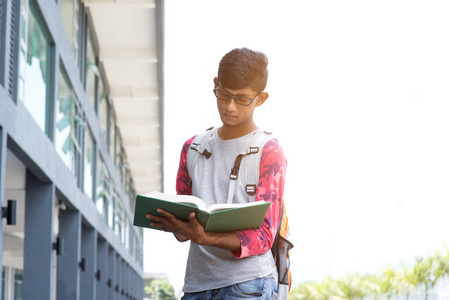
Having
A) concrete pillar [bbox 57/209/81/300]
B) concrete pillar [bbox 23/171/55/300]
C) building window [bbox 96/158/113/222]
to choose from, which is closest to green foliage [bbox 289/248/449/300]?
concrete pillar [bbox 57/209/81/300]

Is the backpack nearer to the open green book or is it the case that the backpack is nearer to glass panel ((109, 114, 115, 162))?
the open green book

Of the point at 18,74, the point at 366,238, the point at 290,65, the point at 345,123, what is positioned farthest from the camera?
the point at 290,65

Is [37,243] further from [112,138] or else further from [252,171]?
[112,138]

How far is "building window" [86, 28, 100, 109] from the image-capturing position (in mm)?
14344

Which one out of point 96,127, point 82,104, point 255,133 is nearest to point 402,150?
point 96,127

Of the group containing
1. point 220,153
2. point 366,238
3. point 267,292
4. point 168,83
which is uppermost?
point 168,83

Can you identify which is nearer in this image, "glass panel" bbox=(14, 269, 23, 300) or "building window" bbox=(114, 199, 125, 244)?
"building window" bbox=(114, 199, 125, 244)

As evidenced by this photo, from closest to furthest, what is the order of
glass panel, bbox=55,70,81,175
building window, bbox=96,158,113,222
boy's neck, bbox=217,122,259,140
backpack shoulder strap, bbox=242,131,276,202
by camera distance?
backpack shoulder strap, bbox=242,131,276,202, boy's neck, bbox=217,122,259,140, glass panel, bbox=55,70,81,175, building window, bbox=96,158,113,222

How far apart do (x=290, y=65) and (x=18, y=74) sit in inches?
1615

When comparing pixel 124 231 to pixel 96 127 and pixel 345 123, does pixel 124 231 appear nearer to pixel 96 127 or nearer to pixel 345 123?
pixel 96 127

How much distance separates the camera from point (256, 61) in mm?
2496

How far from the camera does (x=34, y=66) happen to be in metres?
8.52

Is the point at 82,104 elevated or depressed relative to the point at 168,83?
depressed

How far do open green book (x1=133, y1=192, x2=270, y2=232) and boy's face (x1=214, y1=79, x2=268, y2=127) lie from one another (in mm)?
378
